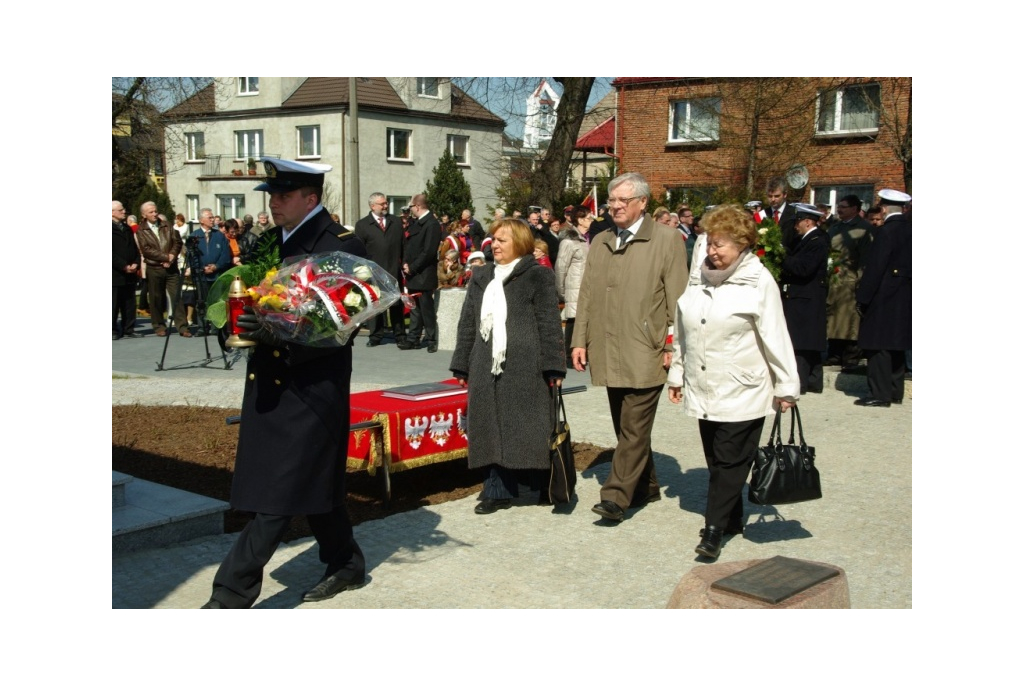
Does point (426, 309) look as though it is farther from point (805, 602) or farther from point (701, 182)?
point (701, 182)

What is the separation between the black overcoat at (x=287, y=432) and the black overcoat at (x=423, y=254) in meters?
10.0

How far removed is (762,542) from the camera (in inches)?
252

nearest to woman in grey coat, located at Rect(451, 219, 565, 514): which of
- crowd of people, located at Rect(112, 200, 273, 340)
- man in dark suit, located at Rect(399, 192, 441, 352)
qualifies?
man in dark suit, located at Rect(399, 192, 441, 352)

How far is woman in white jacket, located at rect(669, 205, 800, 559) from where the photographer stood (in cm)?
582

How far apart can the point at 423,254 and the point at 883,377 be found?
674 centimetres

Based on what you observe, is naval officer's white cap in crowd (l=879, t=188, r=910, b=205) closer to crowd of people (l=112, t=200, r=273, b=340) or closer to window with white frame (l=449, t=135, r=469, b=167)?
crowd of people (l=112, t=200, r=273, b=340)

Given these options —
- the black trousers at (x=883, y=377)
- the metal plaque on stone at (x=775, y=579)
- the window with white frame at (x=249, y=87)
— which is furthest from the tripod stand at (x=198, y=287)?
the window with white frame at (x=249, y=87)

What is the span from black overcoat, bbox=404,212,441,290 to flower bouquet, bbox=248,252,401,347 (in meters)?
10.1

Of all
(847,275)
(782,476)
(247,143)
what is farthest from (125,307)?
(247,143)

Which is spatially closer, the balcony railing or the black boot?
the black boot

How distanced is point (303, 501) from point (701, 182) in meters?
27.8

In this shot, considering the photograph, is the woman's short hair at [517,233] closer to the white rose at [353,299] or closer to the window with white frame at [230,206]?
the white rose at [353,299]

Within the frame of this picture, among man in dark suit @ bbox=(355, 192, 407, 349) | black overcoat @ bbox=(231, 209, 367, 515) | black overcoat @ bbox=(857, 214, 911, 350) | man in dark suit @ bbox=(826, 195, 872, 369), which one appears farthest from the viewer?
man in dark suit @ bbox=(355, 192, 407, 349)
